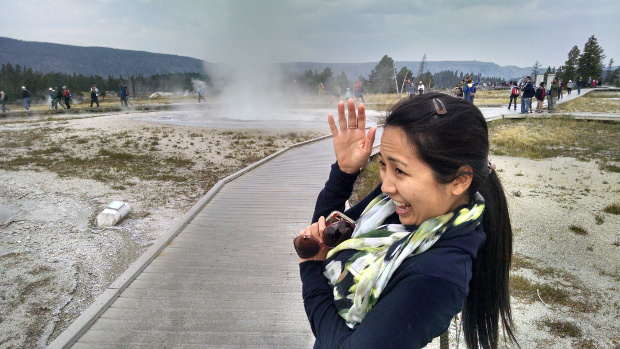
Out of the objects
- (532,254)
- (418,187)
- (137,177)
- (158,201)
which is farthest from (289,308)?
(137,177)

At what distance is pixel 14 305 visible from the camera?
13.0 ft

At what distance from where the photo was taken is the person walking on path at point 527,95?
1777 cm

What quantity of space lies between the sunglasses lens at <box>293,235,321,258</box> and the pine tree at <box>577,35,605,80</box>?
63.6m

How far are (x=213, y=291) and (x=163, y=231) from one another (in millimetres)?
2560

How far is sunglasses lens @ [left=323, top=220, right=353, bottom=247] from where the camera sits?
1334mm

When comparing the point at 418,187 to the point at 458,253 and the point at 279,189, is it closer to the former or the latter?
the point at 458,253

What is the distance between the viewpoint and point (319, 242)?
1.34m

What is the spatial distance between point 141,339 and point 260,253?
1725 millimetres

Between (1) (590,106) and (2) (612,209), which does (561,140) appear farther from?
(1) (590,106)

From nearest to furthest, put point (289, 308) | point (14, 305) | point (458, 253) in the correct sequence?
point (458, 253)
point (289, 308)
point (14, 305)

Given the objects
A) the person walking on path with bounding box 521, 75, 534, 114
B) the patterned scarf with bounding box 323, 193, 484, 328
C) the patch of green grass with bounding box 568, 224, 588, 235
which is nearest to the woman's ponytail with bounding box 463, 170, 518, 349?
the patterned scarf with bounding box 323, 193, 484, 328

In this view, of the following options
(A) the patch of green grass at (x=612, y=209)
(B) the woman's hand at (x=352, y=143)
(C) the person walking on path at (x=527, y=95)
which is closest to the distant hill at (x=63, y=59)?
(C) the person walking on path at (x=527, y=95)

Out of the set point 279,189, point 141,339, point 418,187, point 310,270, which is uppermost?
point 418,187

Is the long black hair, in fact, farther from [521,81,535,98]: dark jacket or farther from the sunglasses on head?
[521,81,535,98]: dark jacket
